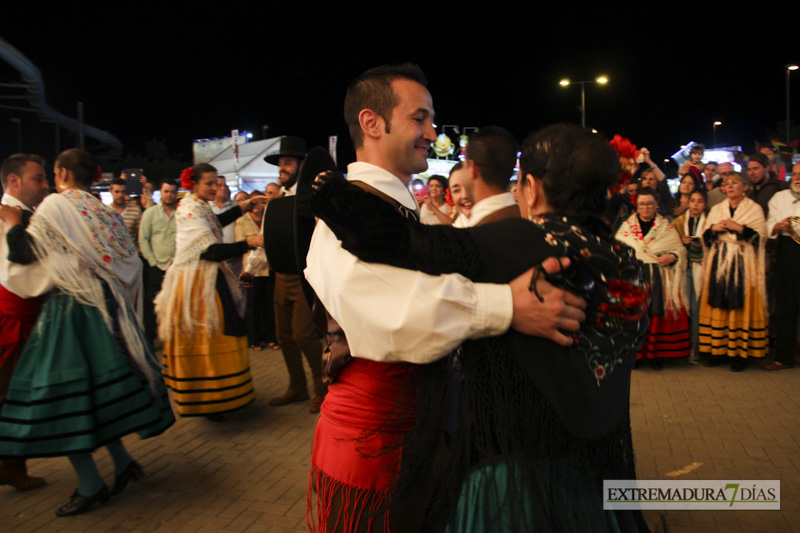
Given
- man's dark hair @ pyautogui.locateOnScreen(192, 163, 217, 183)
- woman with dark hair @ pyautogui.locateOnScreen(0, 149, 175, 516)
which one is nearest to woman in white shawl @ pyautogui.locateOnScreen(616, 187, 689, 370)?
man's dark hair @ pyautogui.locateOnScreen(192, 163, 217, 183)

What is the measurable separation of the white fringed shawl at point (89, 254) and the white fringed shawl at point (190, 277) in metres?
0.74

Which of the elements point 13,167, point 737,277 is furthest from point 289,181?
point 737,277

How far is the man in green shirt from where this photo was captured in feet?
25.3

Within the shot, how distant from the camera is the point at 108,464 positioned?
4250 millimetres

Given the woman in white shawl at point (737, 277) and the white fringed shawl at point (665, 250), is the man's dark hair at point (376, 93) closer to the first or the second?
the white fringed shawl at point (665, 250)

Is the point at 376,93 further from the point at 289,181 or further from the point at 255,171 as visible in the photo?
the point at 255,171

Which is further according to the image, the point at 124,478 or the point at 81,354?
the point at 124,478

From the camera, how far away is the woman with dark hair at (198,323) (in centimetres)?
470

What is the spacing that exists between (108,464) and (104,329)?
1.27 meters

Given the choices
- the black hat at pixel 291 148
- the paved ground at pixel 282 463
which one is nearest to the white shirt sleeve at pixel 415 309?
the paved ground at pixel 282 463

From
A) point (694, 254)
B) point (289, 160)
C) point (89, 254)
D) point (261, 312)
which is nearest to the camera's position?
point (89, 254)

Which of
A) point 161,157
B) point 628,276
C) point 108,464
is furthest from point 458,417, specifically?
point 161,157

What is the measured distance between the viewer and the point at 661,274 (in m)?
6.58

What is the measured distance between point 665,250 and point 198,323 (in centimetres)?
498
